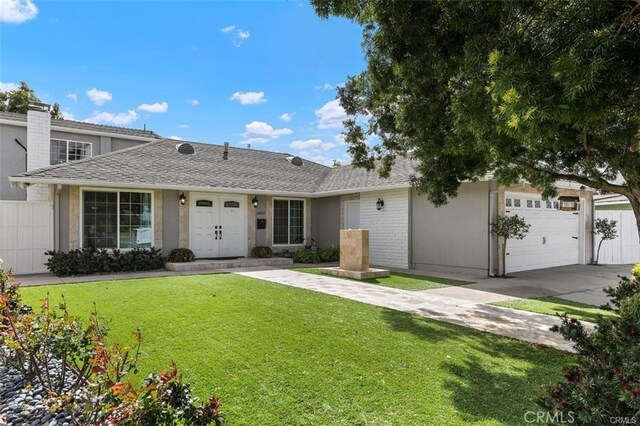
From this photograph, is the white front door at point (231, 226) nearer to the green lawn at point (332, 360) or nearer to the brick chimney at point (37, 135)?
the brick chimney at point (37, 135)

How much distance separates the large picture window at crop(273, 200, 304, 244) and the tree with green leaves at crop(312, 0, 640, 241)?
864 cm

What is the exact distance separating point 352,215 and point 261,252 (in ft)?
14.8

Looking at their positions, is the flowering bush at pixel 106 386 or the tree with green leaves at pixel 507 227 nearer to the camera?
the flowering bush at pixel 106 386

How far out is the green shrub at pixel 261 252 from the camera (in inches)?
623

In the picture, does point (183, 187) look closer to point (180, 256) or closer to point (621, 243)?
point (180, 256)

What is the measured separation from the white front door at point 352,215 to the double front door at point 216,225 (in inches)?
Result: 188

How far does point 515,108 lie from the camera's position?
2955mm

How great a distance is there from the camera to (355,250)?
482 inches

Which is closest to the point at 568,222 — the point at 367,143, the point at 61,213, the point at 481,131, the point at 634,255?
the point at 634,255

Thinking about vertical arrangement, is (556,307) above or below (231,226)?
below

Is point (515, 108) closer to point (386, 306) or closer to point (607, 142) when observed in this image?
point (607, 142)

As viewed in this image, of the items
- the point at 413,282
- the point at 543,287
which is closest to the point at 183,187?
the point at 413,282

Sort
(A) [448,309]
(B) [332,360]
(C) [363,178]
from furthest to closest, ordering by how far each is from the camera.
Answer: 1. (C) [363,178]
2. (A) [448,309]
3. (B) [332,360]

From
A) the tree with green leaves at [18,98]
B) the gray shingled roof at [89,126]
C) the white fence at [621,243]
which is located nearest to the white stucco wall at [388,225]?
the white fence at [621,243]
